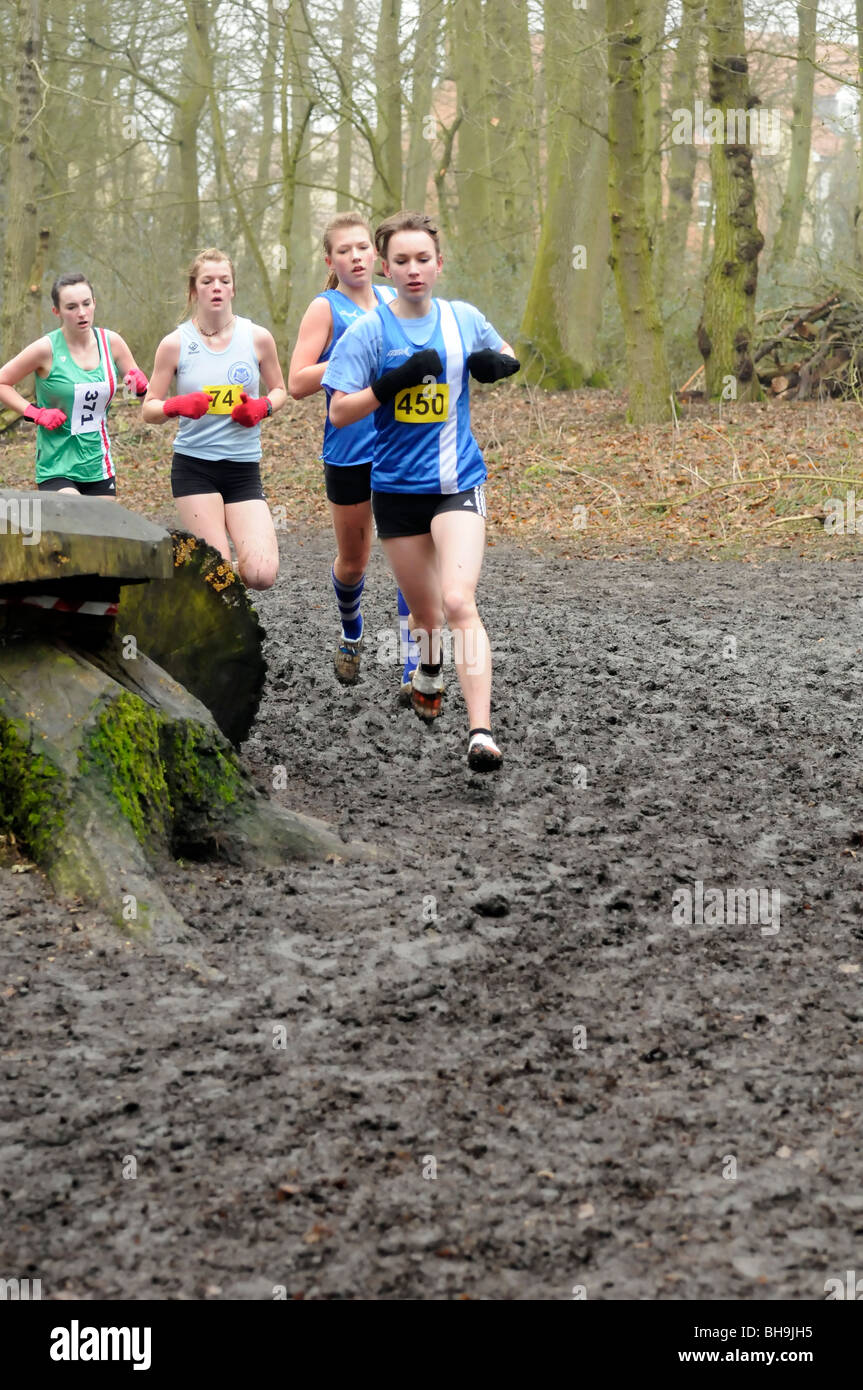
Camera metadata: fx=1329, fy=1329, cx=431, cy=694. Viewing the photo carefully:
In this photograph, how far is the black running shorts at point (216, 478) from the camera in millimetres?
6578

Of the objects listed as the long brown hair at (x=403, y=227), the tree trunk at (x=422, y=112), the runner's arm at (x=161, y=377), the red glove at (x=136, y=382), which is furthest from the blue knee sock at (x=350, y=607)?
the tree trunk at (x=422, y=112)

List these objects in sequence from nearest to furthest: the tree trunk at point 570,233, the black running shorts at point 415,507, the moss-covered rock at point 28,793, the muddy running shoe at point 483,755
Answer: the moss-covered rock at point 28,793 < the muddy running shoe at point 483,755 < the black running shorts at point 415,507 < the tree trunk at point 570,233

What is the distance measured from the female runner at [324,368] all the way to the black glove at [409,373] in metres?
1.11

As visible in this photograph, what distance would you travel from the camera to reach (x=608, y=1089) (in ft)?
9.93

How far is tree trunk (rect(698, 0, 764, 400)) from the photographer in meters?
16.1

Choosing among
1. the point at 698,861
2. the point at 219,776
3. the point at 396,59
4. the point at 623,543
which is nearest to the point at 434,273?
the point at 219,776

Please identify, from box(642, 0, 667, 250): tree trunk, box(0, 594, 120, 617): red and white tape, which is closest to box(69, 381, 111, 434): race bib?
box(0, 594, 120, 617): red and white tape

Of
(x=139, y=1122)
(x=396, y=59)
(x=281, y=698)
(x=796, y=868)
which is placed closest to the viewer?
(x=139, y=1122)

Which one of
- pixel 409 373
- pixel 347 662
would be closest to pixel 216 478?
pixel 347 662

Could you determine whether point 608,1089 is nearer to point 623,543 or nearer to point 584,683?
point 584,683

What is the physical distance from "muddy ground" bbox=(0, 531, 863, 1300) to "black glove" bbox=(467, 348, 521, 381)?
5.37ft

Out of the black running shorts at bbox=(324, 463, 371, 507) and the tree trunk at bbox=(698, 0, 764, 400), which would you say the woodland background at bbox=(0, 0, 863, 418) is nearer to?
the tree trunk at bbox=(698, 0, 764, 400)

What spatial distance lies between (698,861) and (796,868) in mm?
326

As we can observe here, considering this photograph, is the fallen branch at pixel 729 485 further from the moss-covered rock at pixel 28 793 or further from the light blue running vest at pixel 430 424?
the moss-covered rock at pixel 28 793
